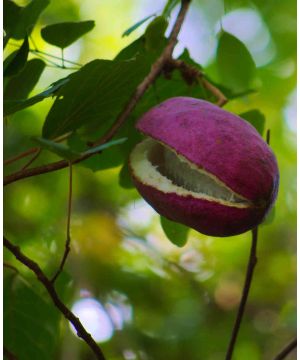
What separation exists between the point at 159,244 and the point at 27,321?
4.20ft

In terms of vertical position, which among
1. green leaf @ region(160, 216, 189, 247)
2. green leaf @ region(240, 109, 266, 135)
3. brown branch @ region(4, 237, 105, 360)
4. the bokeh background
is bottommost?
the bokeh background

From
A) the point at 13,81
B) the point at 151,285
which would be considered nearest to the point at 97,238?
the point at 151,285

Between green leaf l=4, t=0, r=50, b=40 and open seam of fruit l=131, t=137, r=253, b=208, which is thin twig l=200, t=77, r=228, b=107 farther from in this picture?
green leaf l=4, t=0, r=50, b=40

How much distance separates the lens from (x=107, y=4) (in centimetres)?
243

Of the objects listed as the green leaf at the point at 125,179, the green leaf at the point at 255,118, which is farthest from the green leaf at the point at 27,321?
the green leaf at the point at 255,118

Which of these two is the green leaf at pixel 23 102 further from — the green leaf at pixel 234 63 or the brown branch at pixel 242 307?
the green leaf at pixel 234 63

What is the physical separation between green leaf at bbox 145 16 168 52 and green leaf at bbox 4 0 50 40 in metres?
0.16

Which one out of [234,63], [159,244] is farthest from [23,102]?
[159,244]

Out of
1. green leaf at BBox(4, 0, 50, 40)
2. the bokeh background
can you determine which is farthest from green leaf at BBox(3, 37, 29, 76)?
the bokeh background

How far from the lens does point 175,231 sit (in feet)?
3.73

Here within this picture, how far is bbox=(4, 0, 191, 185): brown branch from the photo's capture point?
84 cm

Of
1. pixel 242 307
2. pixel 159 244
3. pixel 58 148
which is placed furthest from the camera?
pixel 159 244

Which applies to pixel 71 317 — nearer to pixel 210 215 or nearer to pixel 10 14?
pixel 210 215

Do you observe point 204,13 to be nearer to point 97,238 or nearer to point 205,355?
point 97,238
